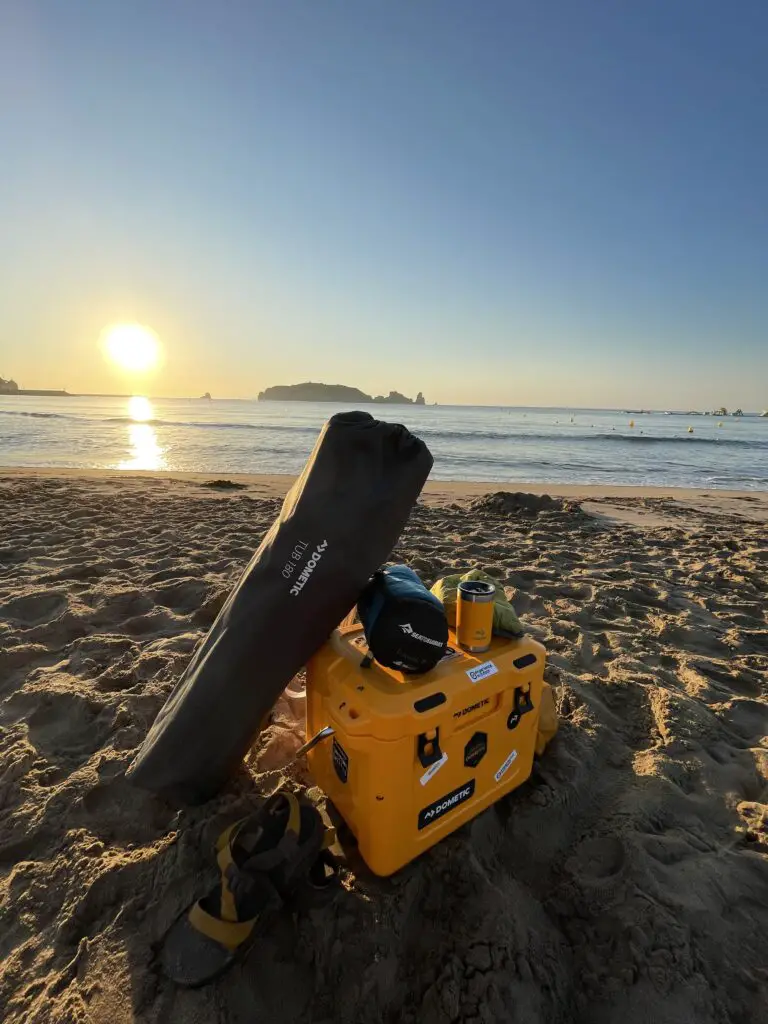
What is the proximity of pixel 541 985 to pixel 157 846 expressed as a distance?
154 centimetres

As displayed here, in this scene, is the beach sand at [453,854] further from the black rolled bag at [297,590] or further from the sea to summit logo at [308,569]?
the sea to summit logo at [308,569]

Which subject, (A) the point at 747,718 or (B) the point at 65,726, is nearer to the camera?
(B) the point at 65,726

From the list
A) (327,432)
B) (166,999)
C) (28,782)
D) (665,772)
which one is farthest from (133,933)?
(665,772)

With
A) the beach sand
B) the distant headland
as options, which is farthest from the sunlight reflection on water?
the distant headland

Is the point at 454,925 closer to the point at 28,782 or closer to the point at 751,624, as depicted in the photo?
the point at 28,782

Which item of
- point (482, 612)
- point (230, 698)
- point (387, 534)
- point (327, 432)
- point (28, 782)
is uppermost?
point (327, 432)

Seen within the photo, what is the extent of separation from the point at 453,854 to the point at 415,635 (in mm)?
959

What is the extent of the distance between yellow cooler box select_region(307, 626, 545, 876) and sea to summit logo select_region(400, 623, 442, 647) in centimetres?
14

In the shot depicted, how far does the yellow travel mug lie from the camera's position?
201 centimetres

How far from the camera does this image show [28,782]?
91.0 inches

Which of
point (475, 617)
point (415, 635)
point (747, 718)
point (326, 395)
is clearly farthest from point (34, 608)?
point (326, 395)

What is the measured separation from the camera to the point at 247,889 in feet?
5.15

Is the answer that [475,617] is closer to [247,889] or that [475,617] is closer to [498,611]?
[498,611]

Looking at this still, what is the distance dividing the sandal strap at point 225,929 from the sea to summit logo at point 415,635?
1.05 m
